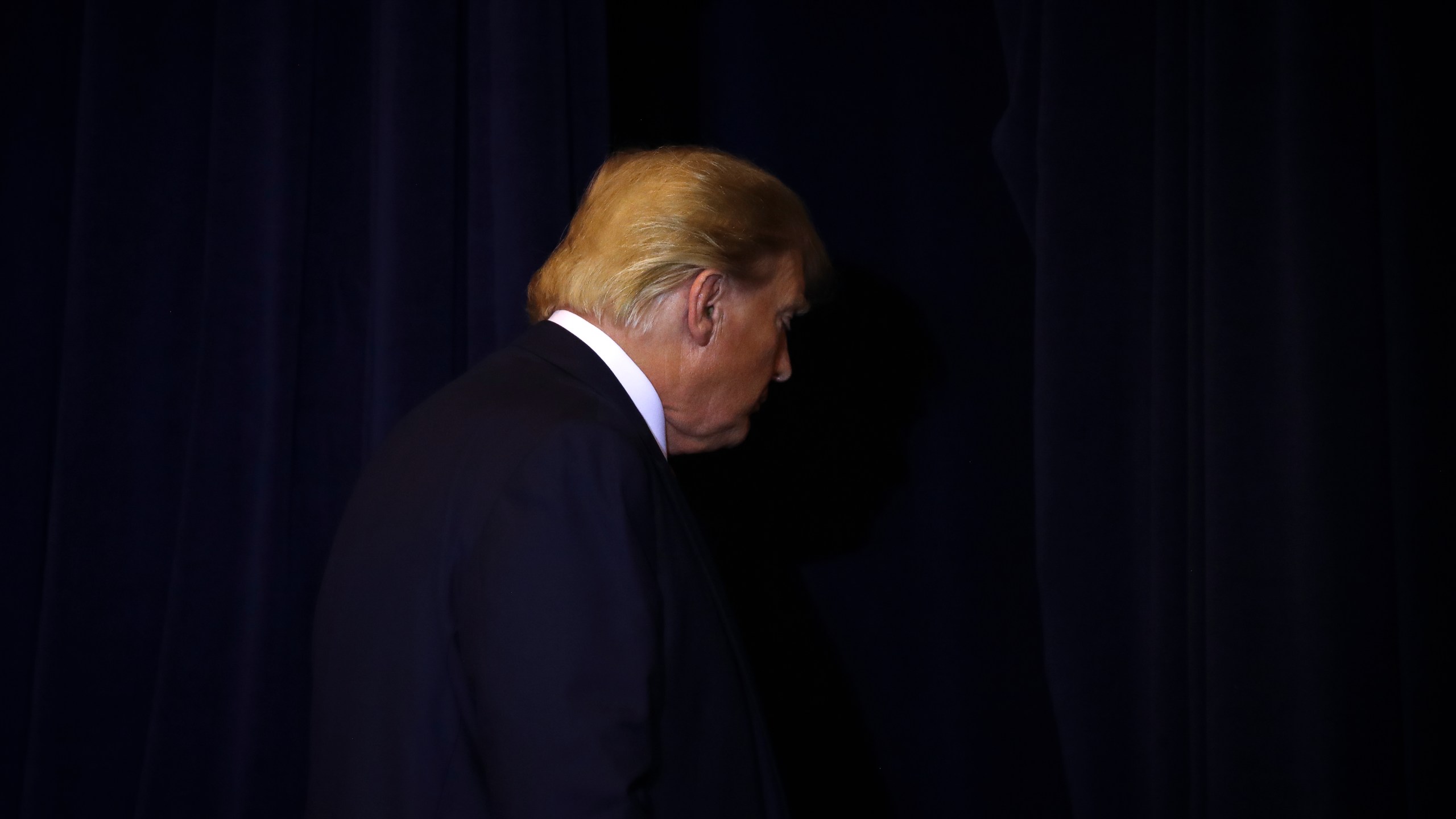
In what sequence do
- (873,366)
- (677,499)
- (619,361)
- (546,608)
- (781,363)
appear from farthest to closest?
(873,366)
(781,363)
(619,361)
(677,499)
(546,608)

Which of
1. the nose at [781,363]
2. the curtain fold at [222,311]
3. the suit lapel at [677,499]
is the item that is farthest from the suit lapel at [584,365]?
the curtain fold at [222,311]

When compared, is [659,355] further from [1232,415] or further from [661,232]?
[1232,415]

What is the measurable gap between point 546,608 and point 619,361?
0.31m

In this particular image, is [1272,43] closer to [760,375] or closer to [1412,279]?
[1412,279]

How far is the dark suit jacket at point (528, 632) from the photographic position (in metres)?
0.82

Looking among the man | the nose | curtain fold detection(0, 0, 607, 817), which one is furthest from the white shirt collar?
curtain fold detection(0, 0, 607, 817)

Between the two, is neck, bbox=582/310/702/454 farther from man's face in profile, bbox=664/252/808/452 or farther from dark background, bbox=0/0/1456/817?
dark background, bbox=0/0/1456/817

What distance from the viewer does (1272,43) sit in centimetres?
130

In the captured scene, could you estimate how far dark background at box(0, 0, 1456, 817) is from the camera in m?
1.25

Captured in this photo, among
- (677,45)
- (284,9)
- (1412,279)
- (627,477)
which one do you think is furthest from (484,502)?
(677,45)

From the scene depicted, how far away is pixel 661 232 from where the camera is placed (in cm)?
107

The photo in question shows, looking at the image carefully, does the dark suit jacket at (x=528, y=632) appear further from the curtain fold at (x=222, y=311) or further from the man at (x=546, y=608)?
the curtain fold at (x=222, y=311)

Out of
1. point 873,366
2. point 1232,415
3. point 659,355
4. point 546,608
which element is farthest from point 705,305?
point 873,366

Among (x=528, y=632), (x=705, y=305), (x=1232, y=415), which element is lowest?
(x=528, y=632)
